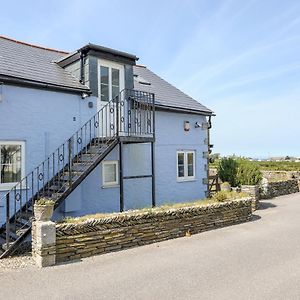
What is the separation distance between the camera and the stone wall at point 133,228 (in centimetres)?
720

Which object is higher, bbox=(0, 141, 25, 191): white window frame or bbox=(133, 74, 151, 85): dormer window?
bbox=(133, 74, 151, 85): dormer window

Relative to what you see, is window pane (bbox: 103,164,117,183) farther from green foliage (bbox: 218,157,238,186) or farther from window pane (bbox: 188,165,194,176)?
green foliage (bbox: 218,157,238,186)

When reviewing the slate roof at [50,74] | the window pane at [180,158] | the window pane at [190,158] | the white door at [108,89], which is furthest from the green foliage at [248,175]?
the white door at [108,89]

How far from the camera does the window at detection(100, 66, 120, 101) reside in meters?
11.4

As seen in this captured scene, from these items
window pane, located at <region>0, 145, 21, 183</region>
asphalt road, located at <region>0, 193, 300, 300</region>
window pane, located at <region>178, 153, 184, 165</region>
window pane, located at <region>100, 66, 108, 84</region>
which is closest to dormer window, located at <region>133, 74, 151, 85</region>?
window pane, located at <region>100, 66, 108, 84</region>

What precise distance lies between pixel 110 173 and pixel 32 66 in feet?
14.6

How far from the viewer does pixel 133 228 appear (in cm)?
826

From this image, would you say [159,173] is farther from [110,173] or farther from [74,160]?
[74,160]

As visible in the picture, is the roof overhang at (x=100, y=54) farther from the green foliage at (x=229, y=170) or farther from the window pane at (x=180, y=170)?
the green foliage at (x=229, y=170)

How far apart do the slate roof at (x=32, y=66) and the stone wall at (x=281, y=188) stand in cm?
1246

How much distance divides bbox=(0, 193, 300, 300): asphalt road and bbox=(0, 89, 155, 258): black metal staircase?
188 centimetres

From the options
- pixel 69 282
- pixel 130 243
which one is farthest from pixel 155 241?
pixel 69 282

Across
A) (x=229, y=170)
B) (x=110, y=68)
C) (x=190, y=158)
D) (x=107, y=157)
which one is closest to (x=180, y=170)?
(x=190, y=158)

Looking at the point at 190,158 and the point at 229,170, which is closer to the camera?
the point at 190,158
